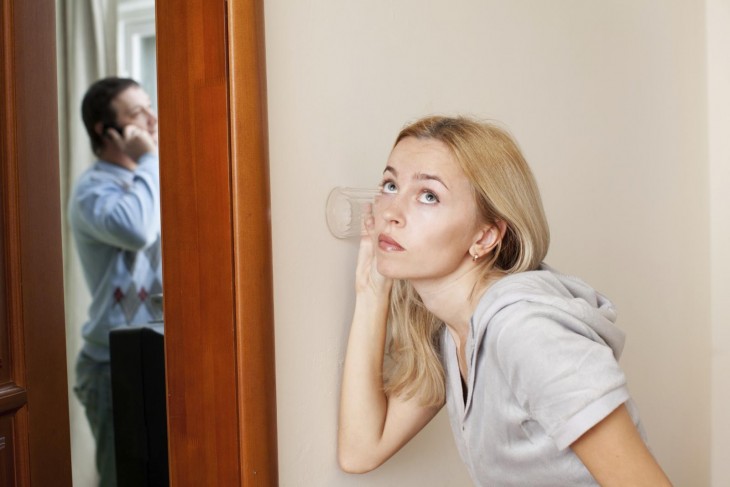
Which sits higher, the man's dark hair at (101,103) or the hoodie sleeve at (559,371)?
the man's dark hair at (101,103)

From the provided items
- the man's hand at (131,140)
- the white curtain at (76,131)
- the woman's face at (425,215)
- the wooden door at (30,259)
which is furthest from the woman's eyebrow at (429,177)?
the white curtain at (76,131)

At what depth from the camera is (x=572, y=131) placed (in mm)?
1930

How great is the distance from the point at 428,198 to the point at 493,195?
107mm

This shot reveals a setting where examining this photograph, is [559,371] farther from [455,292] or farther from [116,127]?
[116,127]

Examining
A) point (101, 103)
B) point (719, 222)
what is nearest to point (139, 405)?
point (101, 103)

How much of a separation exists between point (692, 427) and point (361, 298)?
5.37ft

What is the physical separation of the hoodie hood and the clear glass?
0.29 m

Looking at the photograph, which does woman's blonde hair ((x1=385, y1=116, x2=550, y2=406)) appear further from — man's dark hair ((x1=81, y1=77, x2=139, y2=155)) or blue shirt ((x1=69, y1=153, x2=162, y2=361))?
man's dark hair ((x1=81, y1=77, x2=139, y2=155))

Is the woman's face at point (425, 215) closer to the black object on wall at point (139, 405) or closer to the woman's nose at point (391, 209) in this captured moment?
the woman's nose at point (391, 209)

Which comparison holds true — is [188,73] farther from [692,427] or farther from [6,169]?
[692,427]

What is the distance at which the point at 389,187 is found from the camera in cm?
121

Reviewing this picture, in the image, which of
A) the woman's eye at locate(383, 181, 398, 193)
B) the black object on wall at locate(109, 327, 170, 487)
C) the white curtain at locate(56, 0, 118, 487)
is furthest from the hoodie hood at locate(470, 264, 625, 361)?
the white curtain at locate(56, 0, 118, 487)

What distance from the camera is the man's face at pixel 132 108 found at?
262cm

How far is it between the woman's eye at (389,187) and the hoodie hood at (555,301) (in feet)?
0.76
